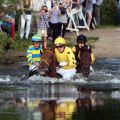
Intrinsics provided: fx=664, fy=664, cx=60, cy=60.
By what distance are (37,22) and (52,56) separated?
27.8ft

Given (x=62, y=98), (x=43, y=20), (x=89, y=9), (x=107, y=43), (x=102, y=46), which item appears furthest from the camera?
(x=89, y=9)

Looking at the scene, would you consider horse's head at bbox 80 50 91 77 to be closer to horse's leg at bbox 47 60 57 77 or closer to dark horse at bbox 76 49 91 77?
dark horse at bbox 76 49 91 77

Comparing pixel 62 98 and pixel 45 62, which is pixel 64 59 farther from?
pixel 62 98

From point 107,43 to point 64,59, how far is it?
8.17 m

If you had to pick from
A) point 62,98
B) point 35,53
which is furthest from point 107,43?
point 62,98

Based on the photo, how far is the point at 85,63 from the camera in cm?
1741

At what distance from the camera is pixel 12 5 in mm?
20250

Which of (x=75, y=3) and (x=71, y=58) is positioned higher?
(x=75, y=3)

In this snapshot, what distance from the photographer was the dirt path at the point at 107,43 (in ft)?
75.0

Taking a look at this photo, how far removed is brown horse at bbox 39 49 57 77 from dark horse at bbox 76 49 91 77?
94cm

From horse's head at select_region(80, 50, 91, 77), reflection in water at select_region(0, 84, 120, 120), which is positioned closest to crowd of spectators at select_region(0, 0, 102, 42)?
horse's head at select_region(80, 50, 91, 77)

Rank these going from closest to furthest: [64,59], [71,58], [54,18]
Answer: [71,58] < [64,59] < [54,18]

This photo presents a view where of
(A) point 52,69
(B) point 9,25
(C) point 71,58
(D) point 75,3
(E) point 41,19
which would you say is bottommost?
(A) point 52,69

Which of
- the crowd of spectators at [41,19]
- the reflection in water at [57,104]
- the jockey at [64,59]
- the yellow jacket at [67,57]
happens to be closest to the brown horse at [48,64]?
the jockey at [64,59]
